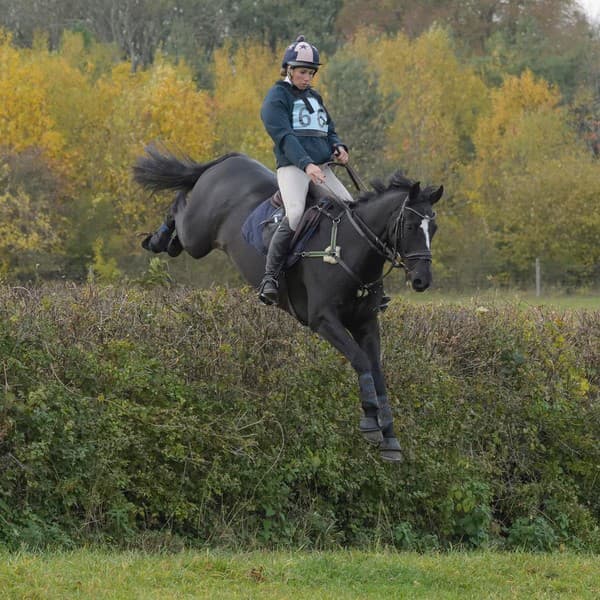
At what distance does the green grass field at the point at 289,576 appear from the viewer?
295 inches

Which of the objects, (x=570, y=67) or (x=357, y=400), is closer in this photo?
(x=357, y=400)

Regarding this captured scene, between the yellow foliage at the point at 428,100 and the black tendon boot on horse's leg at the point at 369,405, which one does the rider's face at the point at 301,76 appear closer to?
the black tendon boot on horse's leg at the point at 369,405

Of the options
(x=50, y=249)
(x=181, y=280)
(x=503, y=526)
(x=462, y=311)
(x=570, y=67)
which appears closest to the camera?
(x=503, y=526)

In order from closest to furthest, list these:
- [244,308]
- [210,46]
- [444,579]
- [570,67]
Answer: [444,579], [244,308], [570,67], [210,46]

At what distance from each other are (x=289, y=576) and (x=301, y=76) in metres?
4.05

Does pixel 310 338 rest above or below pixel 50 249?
above

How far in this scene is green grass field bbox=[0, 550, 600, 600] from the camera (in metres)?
7.50

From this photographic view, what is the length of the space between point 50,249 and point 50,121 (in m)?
5.40

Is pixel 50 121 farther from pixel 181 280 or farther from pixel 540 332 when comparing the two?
pixel 540 332

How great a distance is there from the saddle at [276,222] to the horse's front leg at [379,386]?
81cm

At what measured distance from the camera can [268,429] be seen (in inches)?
429

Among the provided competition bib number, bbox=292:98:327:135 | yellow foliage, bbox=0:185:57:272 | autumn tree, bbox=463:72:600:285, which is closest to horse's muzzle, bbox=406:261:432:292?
competition bib number, bbox=292:98:327:135

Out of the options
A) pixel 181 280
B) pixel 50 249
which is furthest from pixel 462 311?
pixel 50 249

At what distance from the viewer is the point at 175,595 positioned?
7484mm
